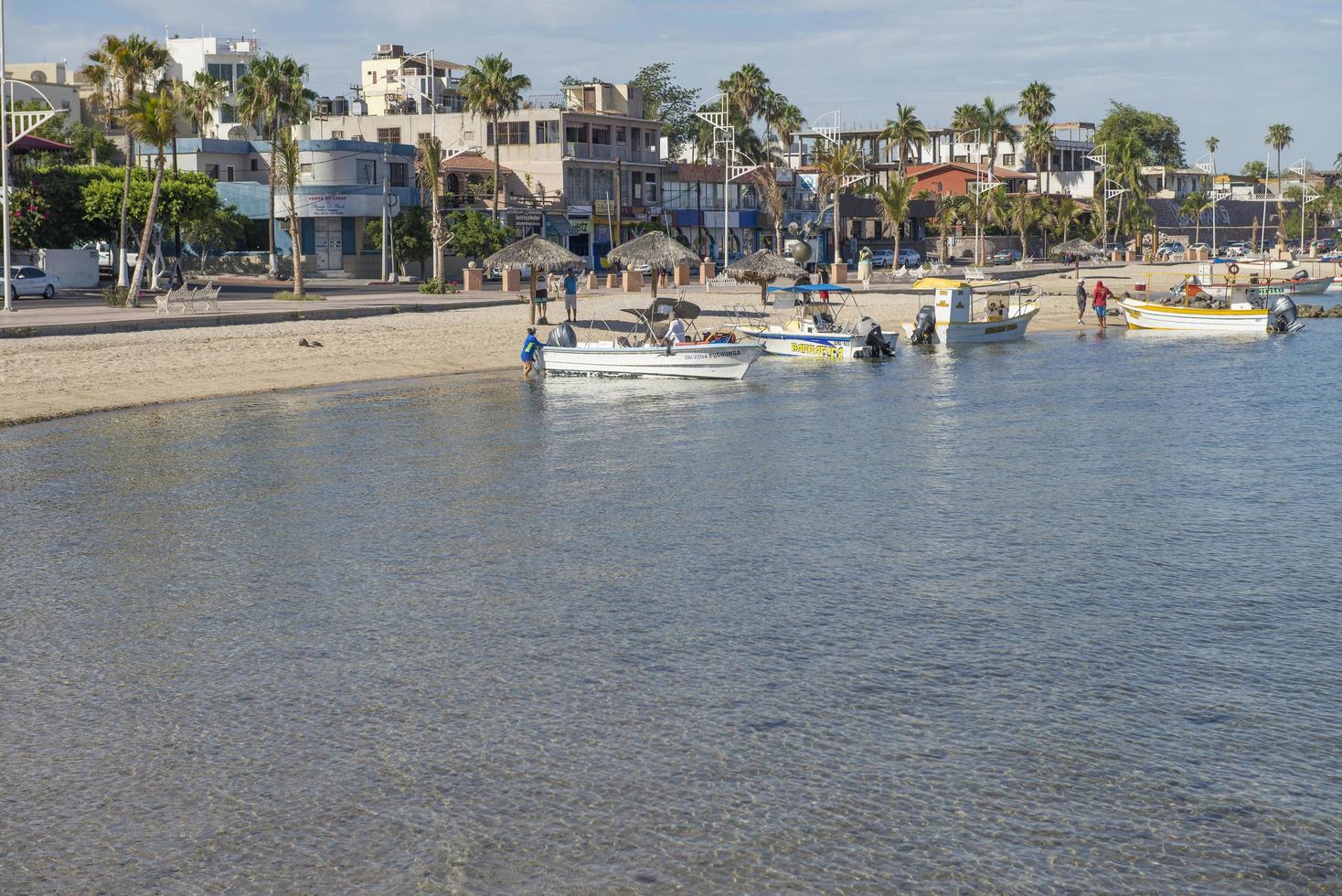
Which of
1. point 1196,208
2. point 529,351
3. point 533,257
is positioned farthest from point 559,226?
point 1196,208

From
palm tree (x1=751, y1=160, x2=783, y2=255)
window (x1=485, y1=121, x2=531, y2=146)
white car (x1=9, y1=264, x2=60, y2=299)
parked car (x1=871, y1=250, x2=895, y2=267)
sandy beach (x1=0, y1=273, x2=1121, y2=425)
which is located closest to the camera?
sandy beach (x1=0, y1=273, x2=1121, y2=425)

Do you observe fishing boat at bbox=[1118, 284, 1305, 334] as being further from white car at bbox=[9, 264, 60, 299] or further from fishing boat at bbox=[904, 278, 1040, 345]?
white car at bbox=[9, 264, 60, 299]

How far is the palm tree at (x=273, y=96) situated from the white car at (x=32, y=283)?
63.7 feet

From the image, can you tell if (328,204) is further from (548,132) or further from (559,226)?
(548,132)

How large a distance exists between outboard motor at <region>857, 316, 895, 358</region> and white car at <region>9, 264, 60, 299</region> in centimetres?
3167

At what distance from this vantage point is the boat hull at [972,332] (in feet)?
167

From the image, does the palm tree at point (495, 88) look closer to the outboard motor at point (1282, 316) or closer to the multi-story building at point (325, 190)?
the multi-story building at point (325, 190)

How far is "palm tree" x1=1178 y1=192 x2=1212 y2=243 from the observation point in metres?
155

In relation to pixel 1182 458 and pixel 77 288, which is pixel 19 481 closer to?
pixel 1182 458

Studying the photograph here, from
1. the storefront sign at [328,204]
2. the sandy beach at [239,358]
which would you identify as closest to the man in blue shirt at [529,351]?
the sandy beach at [239,358]

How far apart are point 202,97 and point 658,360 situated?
196ft

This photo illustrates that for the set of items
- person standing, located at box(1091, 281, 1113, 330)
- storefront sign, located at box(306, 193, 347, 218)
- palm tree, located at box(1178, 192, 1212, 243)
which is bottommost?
person standing, located at box(1091, 281, 1113, 330)

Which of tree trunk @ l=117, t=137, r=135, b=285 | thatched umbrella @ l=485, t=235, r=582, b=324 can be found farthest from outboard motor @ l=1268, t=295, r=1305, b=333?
tree trunk @ l=117, t=137, r=135, b=285

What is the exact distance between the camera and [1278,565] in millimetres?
16594
